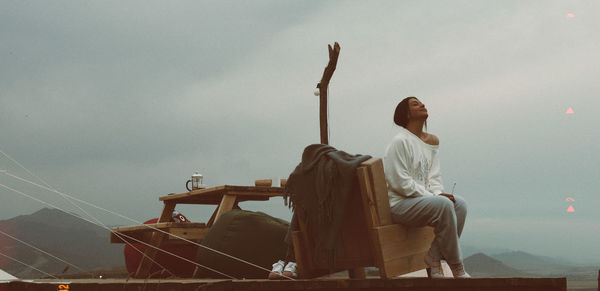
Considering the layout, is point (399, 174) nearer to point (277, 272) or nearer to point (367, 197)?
point (367, 197)

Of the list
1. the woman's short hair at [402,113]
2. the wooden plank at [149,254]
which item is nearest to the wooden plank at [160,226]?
the wooden plank at [149,254]

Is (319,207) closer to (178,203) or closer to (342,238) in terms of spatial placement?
(342,238)

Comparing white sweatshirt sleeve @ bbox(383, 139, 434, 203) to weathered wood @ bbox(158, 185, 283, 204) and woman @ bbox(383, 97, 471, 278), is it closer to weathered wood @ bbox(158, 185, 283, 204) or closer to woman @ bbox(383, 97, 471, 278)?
woman @ bbox(383, 97, 471, 278)

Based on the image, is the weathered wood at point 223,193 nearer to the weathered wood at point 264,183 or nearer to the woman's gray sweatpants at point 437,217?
the weathered wood at point 264,183

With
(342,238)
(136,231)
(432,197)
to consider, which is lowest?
(136,231)

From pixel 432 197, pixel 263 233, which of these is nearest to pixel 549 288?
pixel 432 197

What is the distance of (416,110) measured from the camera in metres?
3.88

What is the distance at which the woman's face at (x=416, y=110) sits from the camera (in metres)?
3.87

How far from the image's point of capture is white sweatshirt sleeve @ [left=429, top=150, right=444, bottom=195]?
3.82 m

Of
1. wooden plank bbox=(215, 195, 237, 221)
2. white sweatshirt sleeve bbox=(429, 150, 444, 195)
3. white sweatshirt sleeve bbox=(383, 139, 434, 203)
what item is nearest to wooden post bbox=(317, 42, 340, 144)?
wooden plank bbox=(215, 195, 237, 221)

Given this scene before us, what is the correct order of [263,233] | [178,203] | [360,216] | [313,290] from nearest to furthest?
[313,290], [360,216], [263,233], [178,203]

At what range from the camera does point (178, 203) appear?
665 centimetres

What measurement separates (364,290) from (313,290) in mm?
295

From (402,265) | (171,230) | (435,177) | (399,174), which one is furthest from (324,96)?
(402,265)
